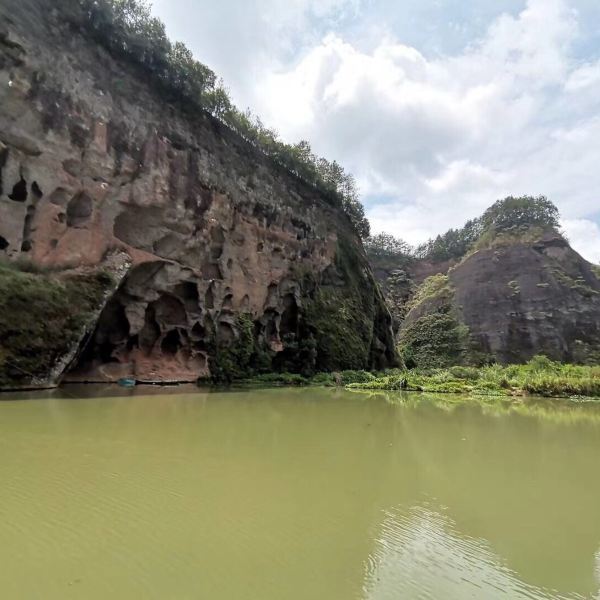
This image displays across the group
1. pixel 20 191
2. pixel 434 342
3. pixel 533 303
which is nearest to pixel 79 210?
pixel 20 191

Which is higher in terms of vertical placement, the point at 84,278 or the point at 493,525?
the point at 84,278

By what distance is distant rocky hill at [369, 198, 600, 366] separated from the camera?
4175 cm

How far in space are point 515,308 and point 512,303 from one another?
546 millimetres

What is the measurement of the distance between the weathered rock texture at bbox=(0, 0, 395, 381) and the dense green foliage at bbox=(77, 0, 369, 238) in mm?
930

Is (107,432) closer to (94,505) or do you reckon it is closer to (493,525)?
(94,505)

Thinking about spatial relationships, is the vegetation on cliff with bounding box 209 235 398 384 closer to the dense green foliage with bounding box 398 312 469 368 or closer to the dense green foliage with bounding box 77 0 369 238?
the dense green foliage with bounding box 77 0 369 238

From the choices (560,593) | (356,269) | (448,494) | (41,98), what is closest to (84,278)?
(41,98)

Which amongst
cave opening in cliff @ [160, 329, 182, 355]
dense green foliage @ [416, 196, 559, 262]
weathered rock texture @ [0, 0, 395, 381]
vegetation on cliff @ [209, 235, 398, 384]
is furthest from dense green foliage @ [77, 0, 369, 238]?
dense green foliage @ [416, 196, 559, 262]

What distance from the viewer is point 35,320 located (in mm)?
13336

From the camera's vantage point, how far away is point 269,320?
84.3 feet

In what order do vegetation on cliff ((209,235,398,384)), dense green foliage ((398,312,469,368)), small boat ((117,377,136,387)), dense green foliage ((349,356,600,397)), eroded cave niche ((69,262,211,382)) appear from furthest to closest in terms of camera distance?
dense green foliage ((398,312,469,368)) → dense green foliage ((349,356,600,397)) → vegetation on cliff ((209,235,398,384)) → eroded cave niche ((69,262,211,382)) → small boat ((117,377,136,387))

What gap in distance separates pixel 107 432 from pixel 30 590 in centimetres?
501

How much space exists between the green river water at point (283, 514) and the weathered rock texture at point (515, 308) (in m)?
36.0

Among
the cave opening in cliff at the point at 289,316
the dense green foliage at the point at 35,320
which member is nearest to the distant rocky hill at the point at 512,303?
the cave opening in cliff at the point at 289,316
